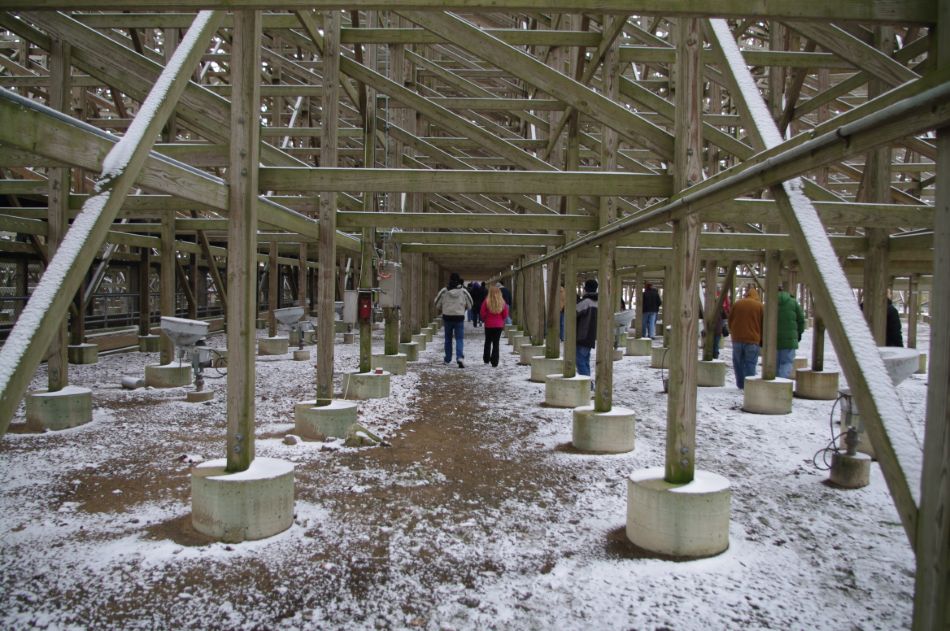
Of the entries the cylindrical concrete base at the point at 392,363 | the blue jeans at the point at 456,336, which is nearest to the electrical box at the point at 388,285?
the cylindrical concrete base at the point at 392,363

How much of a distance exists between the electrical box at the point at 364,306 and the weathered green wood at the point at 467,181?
3.47 m

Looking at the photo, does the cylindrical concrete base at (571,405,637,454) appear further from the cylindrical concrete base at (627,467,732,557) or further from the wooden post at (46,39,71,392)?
the wooden post at (46,39,71,392)

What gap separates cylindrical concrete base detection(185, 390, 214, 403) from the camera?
855cm

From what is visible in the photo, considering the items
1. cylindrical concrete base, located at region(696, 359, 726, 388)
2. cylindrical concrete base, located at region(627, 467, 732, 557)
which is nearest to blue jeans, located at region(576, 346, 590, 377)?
cylindrical concrete base, located at region(696, 359, 726, 388)

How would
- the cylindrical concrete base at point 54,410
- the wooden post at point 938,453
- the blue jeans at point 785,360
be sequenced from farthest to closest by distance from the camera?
1. the blue jeans at point 785,360
2. the cylindrical concrete base at point 54,410
3. the wooden post at point 938,453

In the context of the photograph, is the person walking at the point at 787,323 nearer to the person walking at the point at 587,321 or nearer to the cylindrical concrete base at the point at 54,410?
the person walking at the point at 587,321

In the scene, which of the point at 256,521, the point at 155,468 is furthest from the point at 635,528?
the point at 155,468

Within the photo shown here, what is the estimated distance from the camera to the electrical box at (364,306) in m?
8.08

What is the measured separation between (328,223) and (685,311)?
415 cm

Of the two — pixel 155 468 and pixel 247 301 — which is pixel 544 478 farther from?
pixel 155 468

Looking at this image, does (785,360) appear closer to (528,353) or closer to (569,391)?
(569,391)

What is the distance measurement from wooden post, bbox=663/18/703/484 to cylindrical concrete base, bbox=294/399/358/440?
12.0 ft

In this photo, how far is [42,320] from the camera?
2.21m

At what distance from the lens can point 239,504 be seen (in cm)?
384
